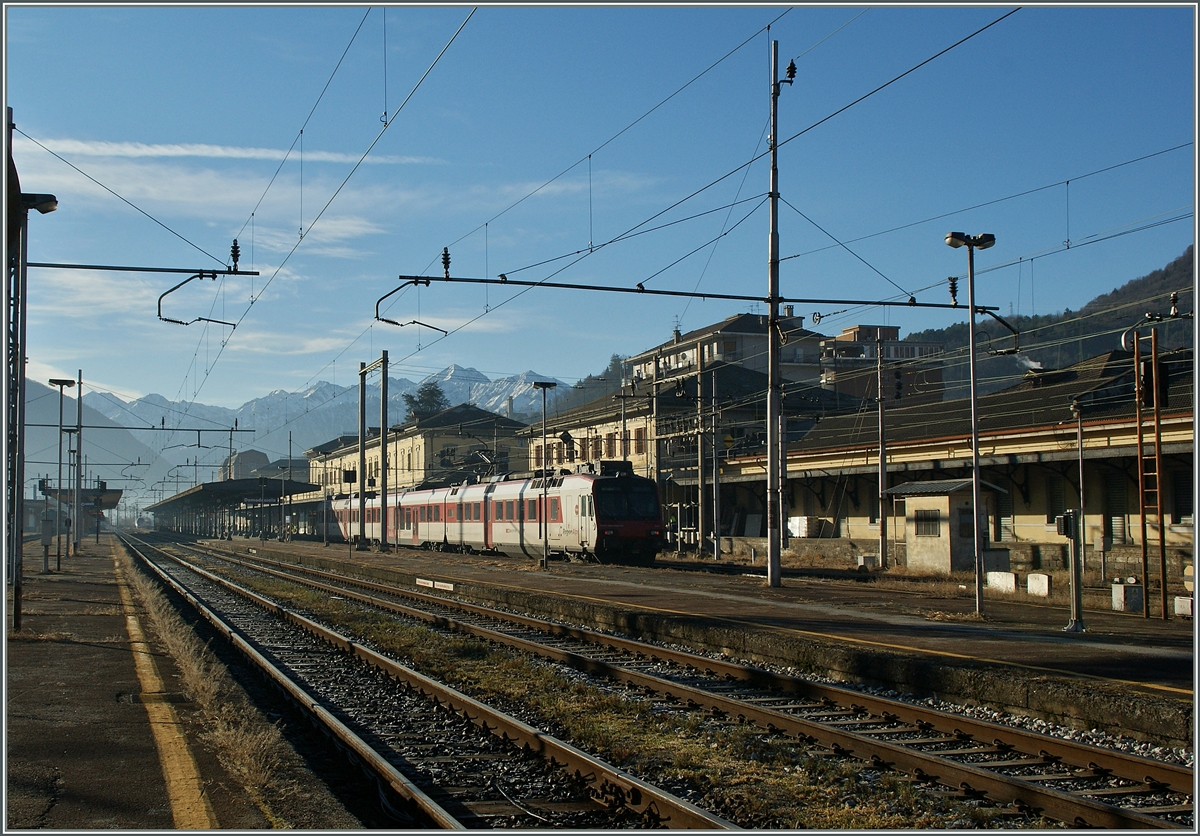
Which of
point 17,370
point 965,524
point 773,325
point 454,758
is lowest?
point 454,758

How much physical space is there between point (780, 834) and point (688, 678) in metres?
6.43

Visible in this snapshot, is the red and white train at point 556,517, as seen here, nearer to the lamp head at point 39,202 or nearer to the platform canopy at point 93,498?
the lamp head at point 39,202

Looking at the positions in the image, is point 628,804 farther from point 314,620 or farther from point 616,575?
point 616,575

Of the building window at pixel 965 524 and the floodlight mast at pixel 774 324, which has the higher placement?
the floodlight mast at pixel 774 324

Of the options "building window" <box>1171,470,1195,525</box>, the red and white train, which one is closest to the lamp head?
the red and white train

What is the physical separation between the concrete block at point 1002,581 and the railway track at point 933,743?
10.2m

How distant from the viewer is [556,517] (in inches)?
1368

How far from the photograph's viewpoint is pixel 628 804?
22.1 feet

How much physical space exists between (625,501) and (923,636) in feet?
62.9

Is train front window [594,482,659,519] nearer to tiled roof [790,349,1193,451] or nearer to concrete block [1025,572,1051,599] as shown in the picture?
tiled roof [790,349,1193,451]

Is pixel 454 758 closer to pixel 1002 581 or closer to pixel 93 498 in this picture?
pixel 1002 581

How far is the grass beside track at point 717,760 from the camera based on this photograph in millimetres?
6492

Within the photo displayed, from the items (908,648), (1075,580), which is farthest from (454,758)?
(1075,580)

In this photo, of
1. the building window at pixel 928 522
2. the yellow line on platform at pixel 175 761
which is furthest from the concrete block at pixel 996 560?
the yellow line on platform at pixel 175 761
